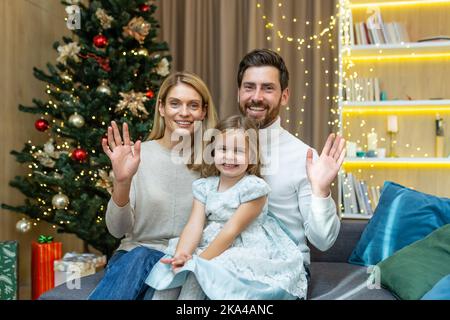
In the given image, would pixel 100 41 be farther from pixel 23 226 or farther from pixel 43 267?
pixel 43 267

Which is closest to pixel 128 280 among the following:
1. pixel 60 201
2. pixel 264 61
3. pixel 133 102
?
pixel 264 61

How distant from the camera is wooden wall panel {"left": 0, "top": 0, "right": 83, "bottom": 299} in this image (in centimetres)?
328

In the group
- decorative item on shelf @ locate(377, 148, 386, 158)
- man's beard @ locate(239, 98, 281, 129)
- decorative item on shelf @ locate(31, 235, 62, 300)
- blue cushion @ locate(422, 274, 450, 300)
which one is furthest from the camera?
decorative item on shelf @ locate(377, 148, 386, 158)

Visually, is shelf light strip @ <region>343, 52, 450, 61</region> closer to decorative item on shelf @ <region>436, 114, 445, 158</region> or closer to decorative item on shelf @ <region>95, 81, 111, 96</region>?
decorative item on shelf @ <region>436, 114, 445, 158</region>

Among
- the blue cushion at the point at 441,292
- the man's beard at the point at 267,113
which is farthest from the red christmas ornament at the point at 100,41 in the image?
the blue cushion at the point at 441,292

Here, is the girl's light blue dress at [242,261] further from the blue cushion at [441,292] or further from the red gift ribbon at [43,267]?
the red gift ribbon at [43,267]

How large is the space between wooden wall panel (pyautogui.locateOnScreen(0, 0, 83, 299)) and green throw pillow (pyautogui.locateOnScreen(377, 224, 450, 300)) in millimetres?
2466

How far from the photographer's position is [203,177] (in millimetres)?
1909

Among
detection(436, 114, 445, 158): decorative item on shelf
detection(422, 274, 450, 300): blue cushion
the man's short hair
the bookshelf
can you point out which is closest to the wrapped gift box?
the man's short hair

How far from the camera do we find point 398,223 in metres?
2.05

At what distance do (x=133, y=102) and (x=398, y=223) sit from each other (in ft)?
5.77

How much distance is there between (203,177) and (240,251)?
0.43m

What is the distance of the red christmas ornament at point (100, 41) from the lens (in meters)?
3.14

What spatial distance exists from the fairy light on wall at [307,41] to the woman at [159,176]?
2.12 meters
